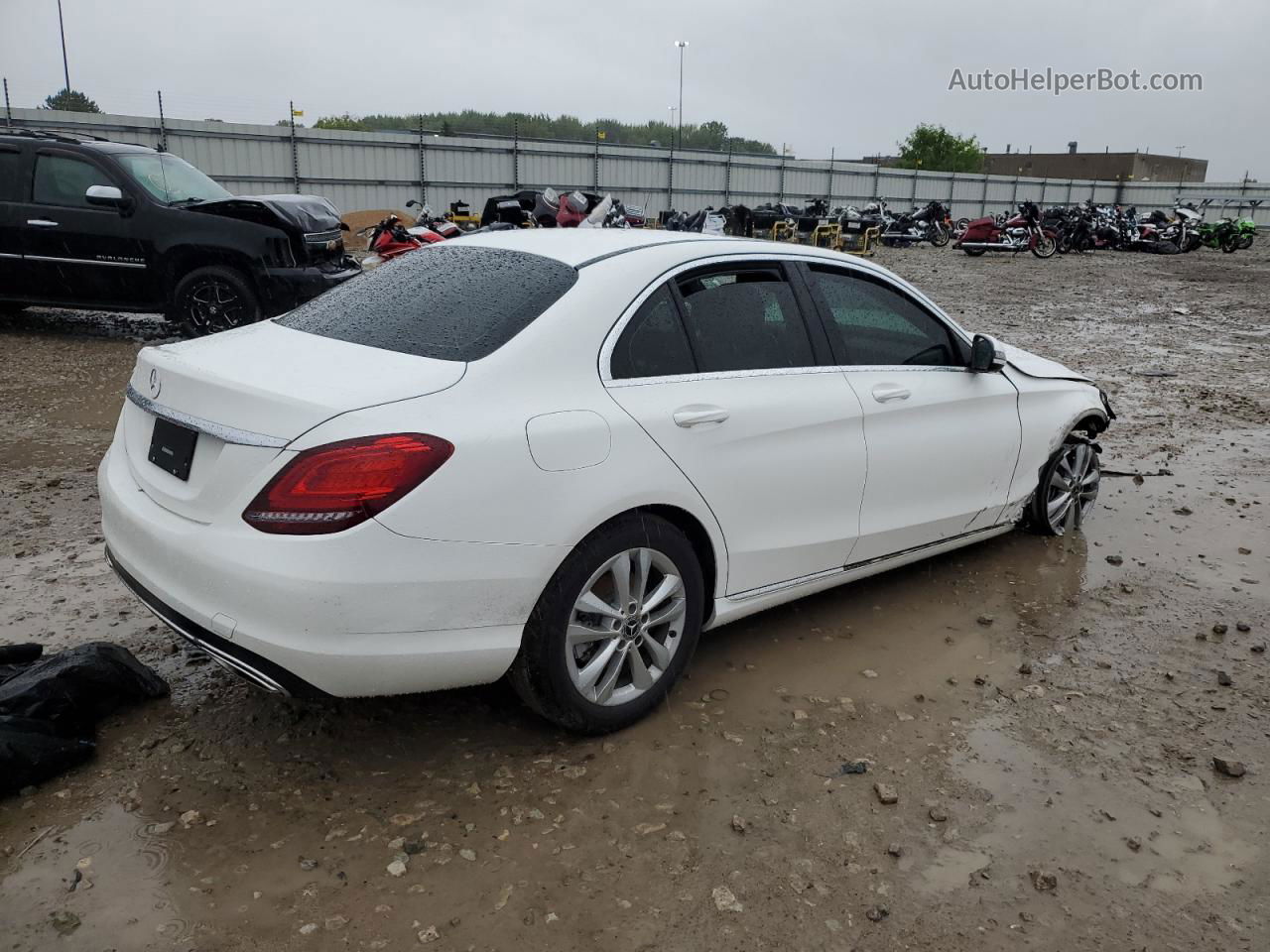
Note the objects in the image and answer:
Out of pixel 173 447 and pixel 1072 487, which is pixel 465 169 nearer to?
pixel 1072 487

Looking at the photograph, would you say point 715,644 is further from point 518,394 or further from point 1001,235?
point 1001,235

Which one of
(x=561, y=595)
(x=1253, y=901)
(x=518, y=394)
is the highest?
(x=518, y=394)

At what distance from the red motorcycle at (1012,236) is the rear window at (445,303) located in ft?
83.8

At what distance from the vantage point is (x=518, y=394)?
2.85m

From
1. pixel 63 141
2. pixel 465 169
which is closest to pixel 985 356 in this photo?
pixel 63 141

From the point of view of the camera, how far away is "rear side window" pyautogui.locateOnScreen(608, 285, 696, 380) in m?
3.15

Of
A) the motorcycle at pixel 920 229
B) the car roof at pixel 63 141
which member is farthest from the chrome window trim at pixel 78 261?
the motorcycle at pixel 920 229

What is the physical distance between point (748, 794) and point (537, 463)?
115cm

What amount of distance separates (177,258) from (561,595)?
7.66 metres

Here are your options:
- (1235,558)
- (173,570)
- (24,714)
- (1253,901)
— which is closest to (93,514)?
(24,714)

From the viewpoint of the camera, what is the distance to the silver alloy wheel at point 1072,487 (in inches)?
197

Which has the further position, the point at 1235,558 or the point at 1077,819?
the point at 1235,558

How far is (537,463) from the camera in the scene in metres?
2.78

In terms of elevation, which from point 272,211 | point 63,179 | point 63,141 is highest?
point 63,141
